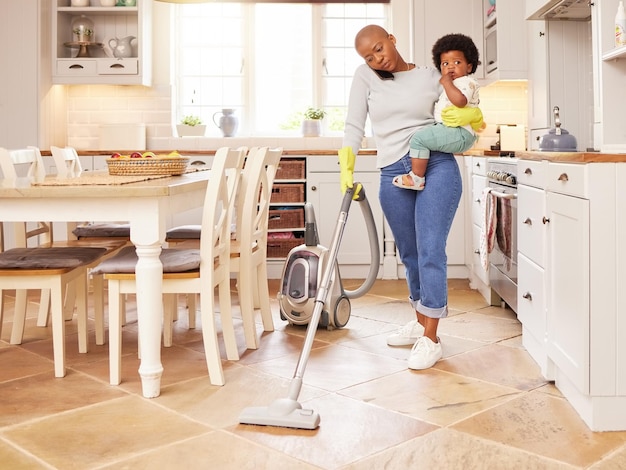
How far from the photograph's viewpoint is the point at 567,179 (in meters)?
2.59

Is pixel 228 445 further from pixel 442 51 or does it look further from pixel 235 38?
pixel 235 38

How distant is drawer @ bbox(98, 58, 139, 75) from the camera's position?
230 inches

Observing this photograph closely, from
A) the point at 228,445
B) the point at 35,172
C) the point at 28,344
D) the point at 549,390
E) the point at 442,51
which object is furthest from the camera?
the point at 35,172

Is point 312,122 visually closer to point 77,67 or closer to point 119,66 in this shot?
point 119,66

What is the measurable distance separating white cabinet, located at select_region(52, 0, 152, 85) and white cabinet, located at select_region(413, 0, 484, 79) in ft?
6.59

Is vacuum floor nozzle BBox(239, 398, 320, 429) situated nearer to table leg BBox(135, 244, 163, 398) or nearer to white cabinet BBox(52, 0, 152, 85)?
table leg BBox(135, 244, 163, 398)

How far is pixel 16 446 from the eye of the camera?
2.31 metres

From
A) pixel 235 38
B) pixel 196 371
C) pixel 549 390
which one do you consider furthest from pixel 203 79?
pixel 549 390

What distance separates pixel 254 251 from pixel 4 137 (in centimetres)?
286

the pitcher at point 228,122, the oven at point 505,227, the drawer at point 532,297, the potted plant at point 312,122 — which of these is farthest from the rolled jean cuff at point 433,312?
the pitcher at point 228,122

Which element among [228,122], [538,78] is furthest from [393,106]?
[228,122]

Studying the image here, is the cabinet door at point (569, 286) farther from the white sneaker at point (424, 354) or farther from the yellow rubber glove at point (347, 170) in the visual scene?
the yellow rubber glove at point (347, 170)

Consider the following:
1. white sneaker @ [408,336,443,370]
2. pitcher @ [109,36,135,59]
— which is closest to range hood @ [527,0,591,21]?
white sneaker @ [408,336,443,370]

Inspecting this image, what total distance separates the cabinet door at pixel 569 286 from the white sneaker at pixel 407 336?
817 millimetres
